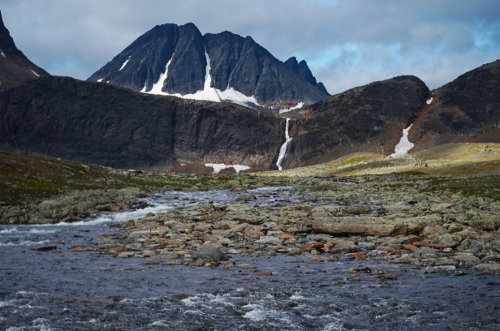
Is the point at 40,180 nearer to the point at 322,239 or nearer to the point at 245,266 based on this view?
the point at 322,239

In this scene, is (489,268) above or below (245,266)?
above

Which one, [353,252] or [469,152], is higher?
[469,152]

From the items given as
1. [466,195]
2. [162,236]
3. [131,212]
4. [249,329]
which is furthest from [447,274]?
[466,195]

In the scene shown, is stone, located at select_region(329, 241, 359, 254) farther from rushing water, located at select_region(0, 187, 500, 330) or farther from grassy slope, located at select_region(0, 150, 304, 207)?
grassy slope, located at select_region(0, 150, 304, 207)

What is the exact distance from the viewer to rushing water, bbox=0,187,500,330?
10.5 m

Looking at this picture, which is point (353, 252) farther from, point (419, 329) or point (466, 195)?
point (466, 195)

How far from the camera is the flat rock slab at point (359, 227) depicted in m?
22.0

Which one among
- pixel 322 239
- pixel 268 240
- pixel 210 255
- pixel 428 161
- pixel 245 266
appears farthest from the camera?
pixel 428 161

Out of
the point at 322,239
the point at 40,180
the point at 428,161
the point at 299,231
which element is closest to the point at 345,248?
the point at 322,239

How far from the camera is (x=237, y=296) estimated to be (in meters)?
12.7

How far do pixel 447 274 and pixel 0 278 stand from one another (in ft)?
54.1

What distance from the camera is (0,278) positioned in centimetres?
1427

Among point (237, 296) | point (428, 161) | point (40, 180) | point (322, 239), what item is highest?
point (428, 161)

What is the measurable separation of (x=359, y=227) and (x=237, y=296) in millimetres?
12121
